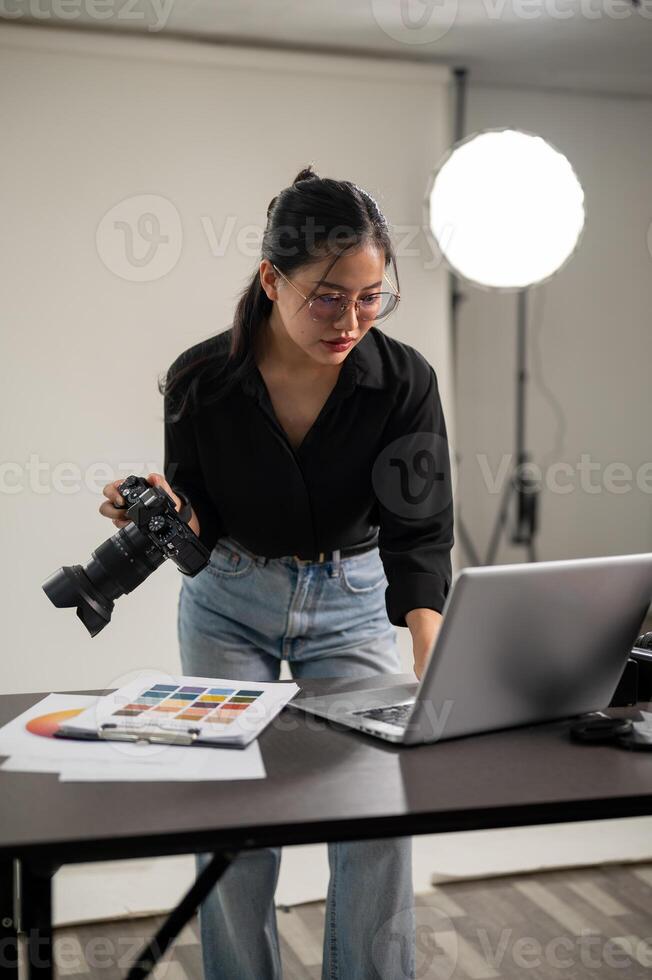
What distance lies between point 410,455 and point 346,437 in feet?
0.37

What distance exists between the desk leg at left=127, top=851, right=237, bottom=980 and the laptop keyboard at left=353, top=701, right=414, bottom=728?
1.06 feet

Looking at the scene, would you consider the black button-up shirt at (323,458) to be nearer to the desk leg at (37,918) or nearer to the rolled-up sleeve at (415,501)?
the rolled-up sleeve at (415,501)

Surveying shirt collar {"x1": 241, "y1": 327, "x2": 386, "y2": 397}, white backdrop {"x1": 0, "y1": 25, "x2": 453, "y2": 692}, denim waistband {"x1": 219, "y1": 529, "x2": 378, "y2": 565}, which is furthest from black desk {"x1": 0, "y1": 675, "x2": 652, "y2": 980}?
white backdrop {"x1": 0, "y1": 25, "x2": 453, "y2": 692}

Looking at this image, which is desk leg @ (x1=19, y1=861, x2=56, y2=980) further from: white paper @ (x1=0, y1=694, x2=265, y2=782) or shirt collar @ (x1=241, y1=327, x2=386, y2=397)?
shirt collar @ (x1=241, y1=327, x2=386, y2=397)

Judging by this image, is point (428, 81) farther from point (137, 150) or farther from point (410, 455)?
point (410, 455)

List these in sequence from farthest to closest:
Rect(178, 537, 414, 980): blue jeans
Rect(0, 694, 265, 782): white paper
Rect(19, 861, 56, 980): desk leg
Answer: Rect(178, 537, 414, 980): blue jeans, Rect(0, 694, 265, 782): white paper, Rect(19, 861, 56, 980): desk leg

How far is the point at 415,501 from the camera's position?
169 centimetres

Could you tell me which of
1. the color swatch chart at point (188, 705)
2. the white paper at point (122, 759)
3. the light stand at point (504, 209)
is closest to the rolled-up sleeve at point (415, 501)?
the color swatch chart at point (188, 705)

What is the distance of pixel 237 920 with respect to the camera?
5.19ft

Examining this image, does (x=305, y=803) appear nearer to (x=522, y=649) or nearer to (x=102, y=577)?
(x=522, y=649)

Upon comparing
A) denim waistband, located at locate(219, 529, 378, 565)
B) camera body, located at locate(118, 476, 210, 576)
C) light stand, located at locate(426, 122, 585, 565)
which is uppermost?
light stand, located at locate(426, 122, 585, 565)

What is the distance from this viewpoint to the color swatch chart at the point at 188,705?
1262 mm

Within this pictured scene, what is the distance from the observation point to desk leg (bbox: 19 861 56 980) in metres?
0.97

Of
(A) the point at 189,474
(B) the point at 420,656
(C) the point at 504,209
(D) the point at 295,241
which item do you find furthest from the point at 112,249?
(B) the point at 420,656
